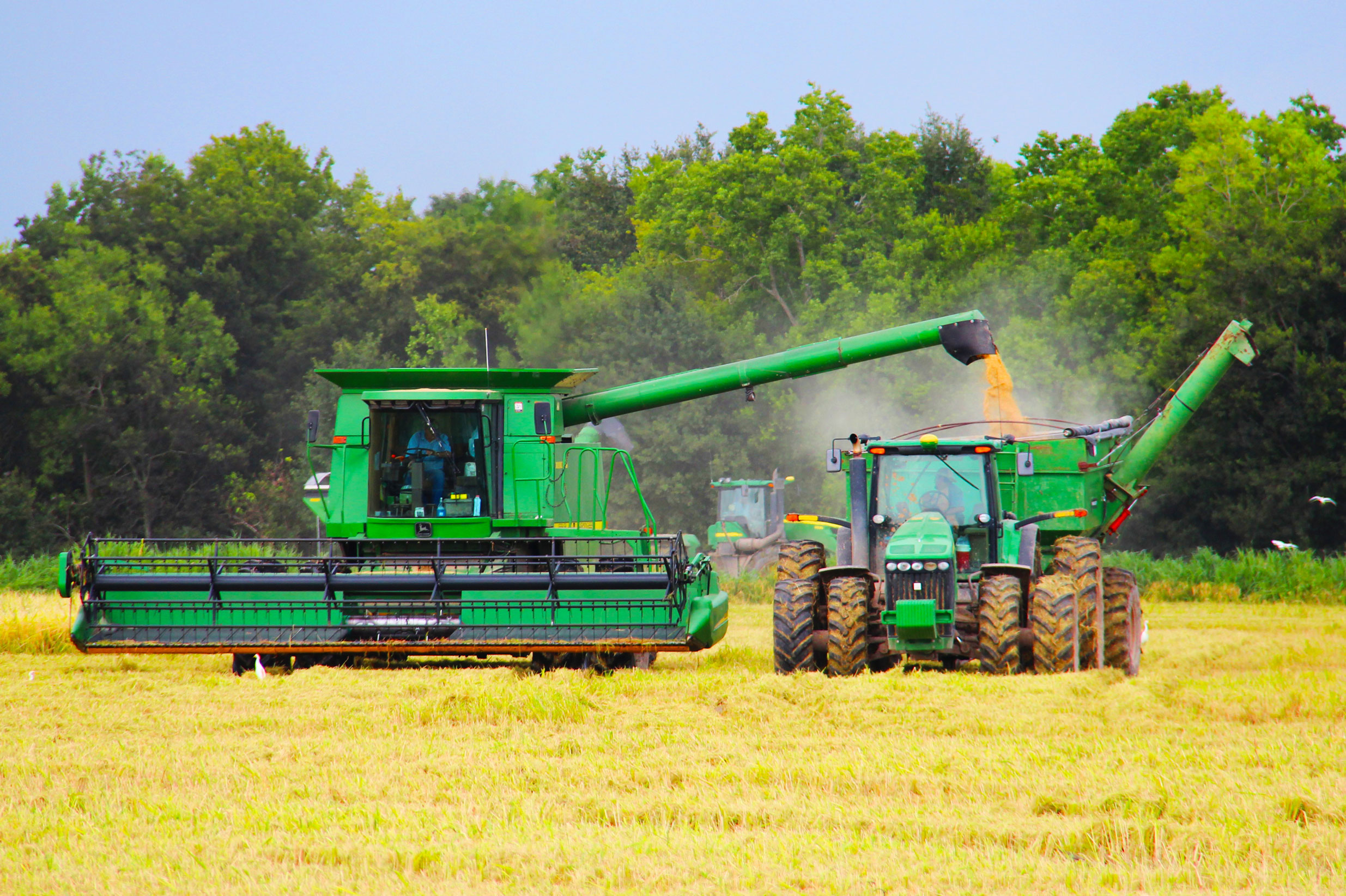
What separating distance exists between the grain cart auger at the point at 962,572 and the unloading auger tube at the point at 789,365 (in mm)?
936

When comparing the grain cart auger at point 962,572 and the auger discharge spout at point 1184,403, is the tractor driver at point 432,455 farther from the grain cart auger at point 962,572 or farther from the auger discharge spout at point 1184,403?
the auger discharge spout at point 1184,403

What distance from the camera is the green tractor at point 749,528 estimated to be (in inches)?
1078

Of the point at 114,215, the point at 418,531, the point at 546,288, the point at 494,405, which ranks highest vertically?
the point at 114,215

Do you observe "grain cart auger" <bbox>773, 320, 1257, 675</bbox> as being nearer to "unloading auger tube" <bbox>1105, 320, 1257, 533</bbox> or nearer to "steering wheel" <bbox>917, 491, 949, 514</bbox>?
"steering wheel" <bbox>917, 491, 949, 514</bbox>

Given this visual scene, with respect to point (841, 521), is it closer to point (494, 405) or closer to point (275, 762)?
point (494, 405)

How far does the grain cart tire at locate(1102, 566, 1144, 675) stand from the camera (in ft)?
38.9

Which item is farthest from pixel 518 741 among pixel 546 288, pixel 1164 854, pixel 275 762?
pixel 546 288

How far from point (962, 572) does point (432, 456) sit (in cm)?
468

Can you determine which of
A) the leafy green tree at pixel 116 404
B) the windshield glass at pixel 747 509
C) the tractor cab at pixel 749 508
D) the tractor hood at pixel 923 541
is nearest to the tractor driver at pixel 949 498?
the tractor hood at pixel 923 541

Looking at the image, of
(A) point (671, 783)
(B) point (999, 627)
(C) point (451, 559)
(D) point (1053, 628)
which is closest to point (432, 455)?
(C) point (451, 559)

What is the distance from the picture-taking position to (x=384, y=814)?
19.4 feet

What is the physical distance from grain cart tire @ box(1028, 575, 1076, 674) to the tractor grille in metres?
0.69

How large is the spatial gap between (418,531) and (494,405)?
1.29 meters

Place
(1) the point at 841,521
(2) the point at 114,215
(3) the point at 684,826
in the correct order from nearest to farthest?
(3) the point at 684,826 < (1) the point at 841,521 < (2) the point at 114,215
